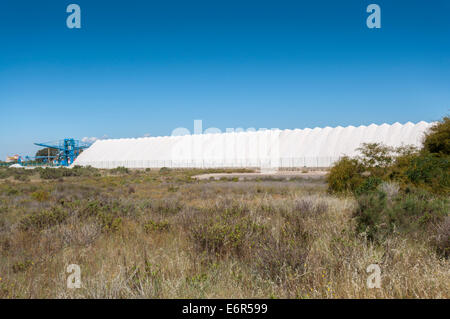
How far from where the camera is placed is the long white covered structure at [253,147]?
199 feet

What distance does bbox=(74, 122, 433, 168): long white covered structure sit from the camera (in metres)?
60.8

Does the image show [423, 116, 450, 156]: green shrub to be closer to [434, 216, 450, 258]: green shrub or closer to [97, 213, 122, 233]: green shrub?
[434, 216, 450, 258]: green shrub

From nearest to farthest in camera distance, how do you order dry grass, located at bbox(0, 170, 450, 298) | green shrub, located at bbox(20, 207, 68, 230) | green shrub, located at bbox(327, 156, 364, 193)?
dry grass, located at bbox(0, 170, 450, 298), green shrub, located at bbox(20, 207, 68, 230), green shrub, located at bbox(327, 156, 364, 193)

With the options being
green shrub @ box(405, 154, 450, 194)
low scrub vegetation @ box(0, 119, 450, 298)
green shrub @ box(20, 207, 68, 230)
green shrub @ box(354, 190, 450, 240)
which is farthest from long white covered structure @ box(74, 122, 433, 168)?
green shrub @ box(20, 207, 68, 230)

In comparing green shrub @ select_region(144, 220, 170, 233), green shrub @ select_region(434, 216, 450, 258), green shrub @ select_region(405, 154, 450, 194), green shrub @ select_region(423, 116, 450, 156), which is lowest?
green shrub @ select_region(144, 220, 170, 233)

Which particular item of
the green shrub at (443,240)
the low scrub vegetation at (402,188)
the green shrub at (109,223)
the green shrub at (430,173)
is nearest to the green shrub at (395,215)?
the low scrub vegetation at (402,188)

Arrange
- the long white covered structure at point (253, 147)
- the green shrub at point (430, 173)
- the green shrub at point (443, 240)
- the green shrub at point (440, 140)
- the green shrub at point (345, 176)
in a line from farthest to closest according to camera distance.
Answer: the long white covered structure at point (253, 147)
the green shrub at point (440, 140)
the green shrub at point (345, 176)
the green shrub at point (430, 173)
the green shrub at point (443, 240)

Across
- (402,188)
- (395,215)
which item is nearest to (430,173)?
(402,188)

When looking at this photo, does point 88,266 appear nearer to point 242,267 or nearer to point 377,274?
point 242,267

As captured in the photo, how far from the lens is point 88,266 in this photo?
4758 mm

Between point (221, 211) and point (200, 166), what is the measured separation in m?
60.6

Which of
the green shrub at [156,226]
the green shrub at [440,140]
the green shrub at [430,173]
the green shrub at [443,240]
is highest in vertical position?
the green shrub at [440,140]

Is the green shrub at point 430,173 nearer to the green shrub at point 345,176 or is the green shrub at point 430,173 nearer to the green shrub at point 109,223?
the green shrub at point 345,176
